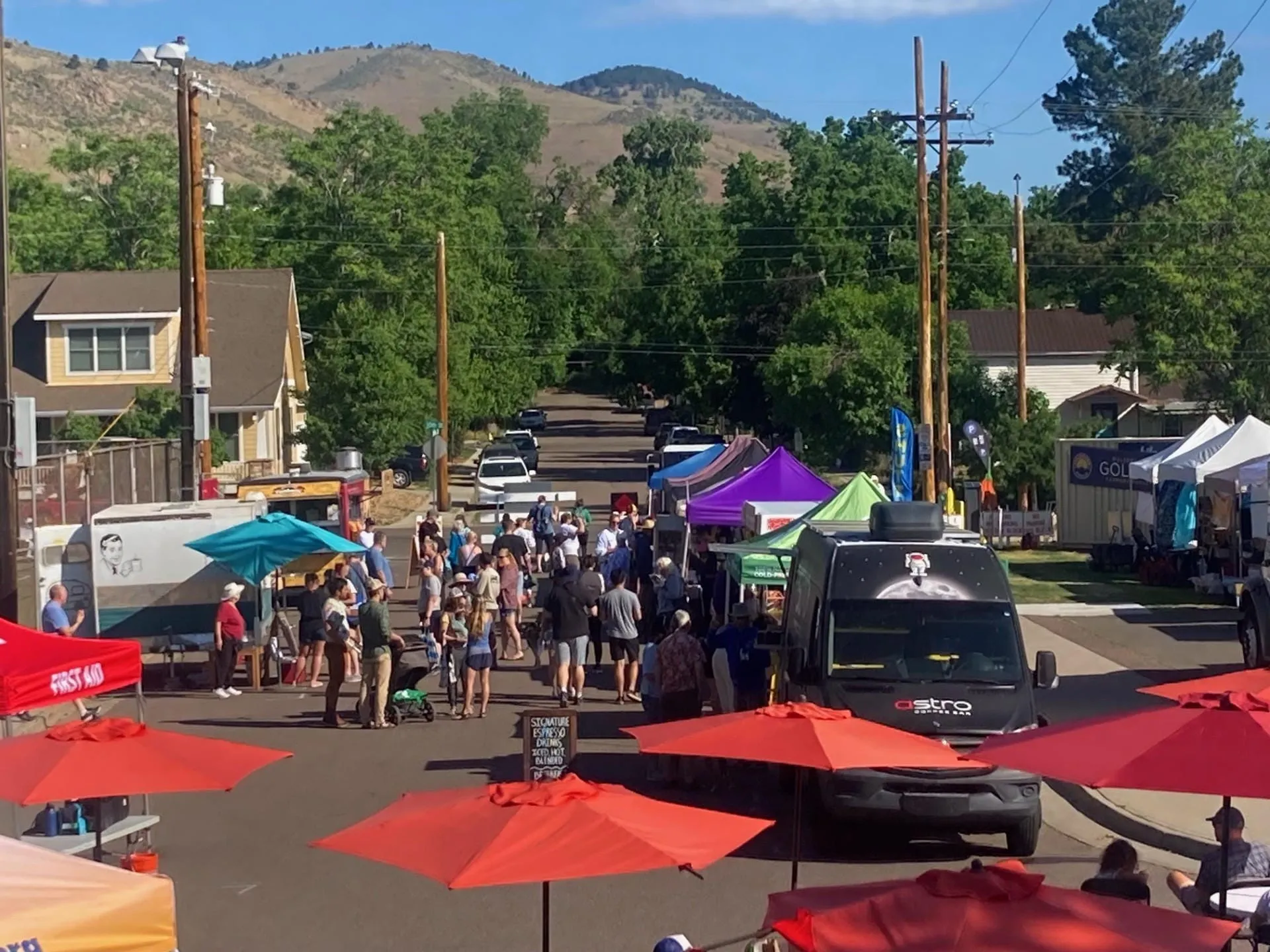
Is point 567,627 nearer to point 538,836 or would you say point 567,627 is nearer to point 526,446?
point 538,836

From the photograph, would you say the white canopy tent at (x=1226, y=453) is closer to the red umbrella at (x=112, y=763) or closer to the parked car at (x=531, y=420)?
the red umbrella at (x=112, y=763)

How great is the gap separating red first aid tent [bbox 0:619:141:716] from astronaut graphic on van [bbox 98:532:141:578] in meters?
10.8

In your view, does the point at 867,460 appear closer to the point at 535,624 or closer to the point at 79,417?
the point at 79,417

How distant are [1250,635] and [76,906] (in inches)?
745

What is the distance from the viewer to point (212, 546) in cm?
2128

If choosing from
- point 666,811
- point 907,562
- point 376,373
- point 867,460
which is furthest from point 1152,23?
point 666,811

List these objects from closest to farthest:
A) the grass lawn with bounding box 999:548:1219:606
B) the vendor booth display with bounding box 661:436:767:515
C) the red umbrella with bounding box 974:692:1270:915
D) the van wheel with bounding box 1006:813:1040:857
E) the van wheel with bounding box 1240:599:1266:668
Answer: the red umbrella with bounding box 974:692:1270:915
the van wheel with bounding box 1006:813:1040:857
the van wheel with bounding box 1240:599:1266:668
the vendor booth display with bounding box 661:436:767:515
the grass lawn with bounding box 999:548:1219:606

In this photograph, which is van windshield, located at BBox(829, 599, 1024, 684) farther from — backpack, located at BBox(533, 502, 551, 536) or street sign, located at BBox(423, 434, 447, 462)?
street sign, located at BBox(423, 434, 447, 462)

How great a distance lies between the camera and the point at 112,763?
28.0ft

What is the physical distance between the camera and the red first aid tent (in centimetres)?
1058

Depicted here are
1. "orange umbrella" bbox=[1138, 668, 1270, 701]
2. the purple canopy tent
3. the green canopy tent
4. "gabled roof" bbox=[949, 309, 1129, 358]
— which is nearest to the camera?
"orange umbrella" bbox=[1138, 668, 1270, 701]

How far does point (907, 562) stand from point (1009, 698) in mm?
1446

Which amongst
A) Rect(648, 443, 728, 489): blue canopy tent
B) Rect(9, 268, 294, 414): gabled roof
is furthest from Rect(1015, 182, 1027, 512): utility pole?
Rect(9, 268, 294, 414): gabled roof

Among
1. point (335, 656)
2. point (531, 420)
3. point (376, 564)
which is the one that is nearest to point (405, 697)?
point (335, 656)
